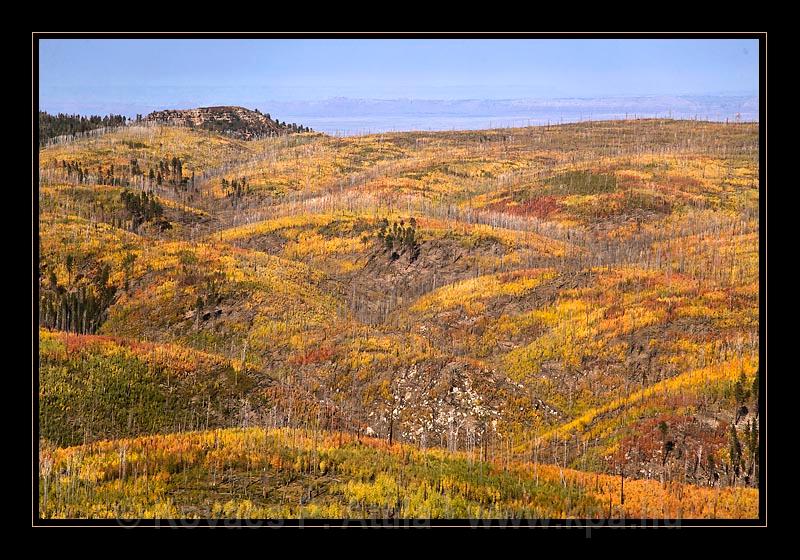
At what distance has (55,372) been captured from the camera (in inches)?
841

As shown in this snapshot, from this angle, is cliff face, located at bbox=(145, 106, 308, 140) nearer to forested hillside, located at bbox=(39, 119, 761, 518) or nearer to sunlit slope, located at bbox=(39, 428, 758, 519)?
forested hillside, located at bbox=(39, 119, 761, 518)

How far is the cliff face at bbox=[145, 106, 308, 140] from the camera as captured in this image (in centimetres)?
5325

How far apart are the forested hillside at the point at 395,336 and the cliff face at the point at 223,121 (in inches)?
120

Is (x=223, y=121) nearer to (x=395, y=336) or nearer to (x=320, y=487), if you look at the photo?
(x=395, y=336)

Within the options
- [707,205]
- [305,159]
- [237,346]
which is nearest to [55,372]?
[237,346]

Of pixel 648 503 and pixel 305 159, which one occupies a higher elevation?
pixel 305 159

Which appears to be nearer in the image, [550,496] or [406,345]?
[550,496]

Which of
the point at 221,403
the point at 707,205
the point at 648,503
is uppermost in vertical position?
the point at 707,205

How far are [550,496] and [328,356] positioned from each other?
34.3 feet

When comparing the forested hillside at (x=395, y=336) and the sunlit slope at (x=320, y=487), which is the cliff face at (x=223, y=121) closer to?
the forested hillside at (x=395, y=336)

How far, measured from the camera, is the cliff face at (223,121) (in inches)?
2096

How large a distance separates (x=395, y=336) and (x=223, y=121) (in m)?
34.6

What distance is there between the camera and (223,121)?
193ft
